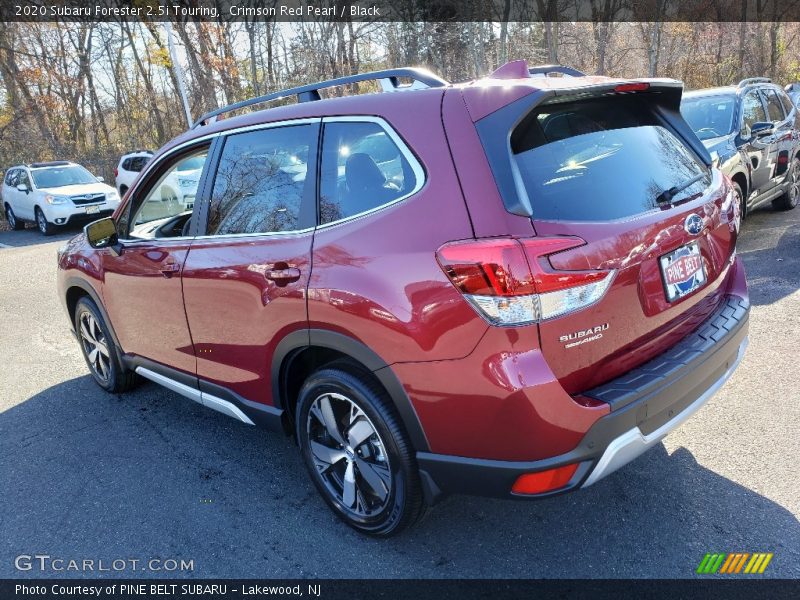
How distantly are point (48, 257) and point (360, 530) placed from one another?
11.0 m

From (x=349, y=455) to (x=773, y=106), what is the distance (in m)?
8.85

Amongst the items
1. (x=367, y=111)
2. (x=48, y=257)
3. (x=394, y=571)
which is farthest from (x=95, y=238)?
(x=48, y=257)

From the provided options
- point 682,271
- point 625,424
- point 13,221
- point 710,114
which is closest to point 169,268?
point 625,424

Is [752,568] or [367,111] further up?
[367,111]

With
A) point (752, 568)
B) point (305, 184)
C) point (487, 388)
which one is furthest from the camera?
point (305, 184)

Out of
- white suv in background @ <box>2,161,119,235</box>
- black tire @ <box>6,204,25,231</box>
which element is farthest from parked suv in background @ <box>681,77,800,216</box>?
black tire @ <box>6,204,25,231</box>

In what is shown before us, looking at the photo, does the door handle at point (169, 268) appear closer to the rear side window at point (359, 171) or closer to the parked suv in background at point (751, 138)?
the rear side window at point (359, 171)

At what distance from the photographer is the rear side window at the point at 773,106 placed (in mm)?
8508

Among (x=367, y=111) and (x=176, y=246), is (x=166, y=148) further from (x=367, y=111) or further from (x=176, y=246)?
(x=367, y=111)

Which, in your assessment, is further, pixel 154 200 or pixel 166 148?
pixel 154 200

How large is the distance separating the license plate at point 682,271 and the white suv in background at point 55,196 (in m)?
14.8

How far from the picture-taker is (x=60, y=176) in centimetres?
1559

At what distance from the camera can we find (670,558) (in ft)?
8.15

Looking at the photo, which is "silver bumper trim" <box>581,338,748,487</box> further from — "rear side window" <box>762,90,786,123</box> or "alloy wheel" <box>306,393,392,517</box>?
"rear side window" <box>762,90,786,123</box>
